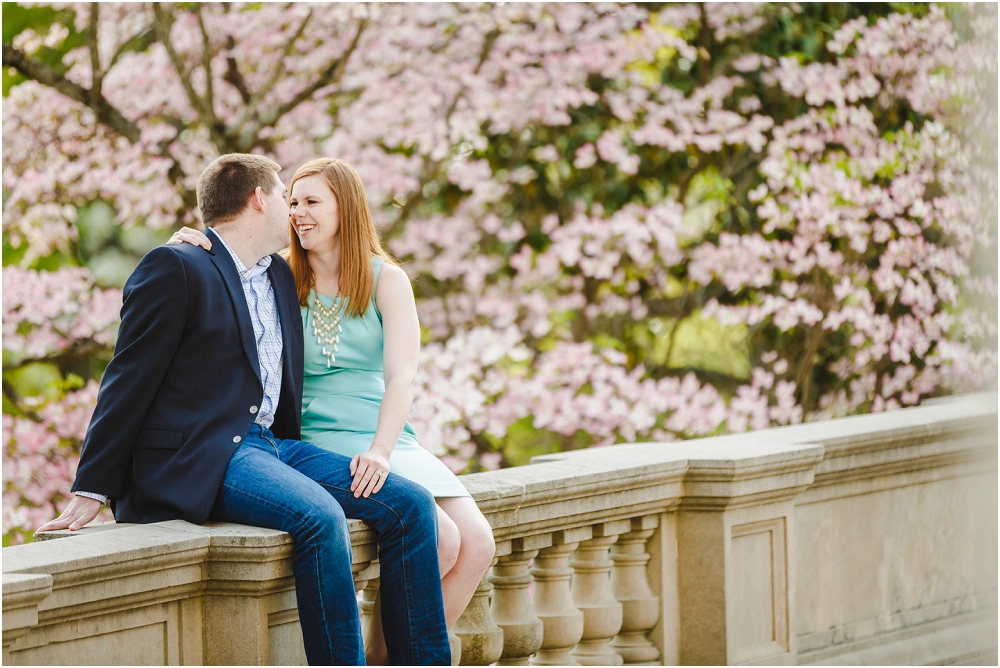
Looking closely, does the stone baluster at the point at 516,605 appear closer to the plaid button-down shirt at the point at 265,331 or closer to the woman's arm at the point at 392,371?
the woman's arm at the point at 392,371

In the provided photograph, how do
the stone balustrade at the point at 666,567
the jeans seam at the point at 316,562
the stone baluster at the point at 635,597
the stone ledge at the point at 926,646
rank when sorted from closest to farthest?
the stone balustrade at the point at 666,567, the jeans seam at the point at 316,562, the stone baluster at the point at 635,597, the stone ledge at the point at 926,646

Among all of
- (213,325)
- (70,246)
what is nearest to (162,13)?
(70,246)

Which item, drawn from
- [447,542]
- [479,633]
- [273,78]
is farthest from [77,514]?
[273,78]

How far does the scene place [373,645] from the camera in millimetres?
2721

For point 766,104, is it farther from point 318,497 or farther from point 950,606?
point 318,497

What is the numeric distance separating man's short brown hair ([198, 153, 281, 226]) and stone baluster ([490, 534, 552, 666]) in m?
1.11

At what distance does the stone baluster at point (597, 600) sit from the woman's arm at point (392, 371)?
0.81 m

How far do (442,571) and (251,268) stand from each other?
0.86 meters

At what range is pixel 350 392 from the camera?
2883mm

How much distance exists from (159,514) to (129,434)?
0.19 metres

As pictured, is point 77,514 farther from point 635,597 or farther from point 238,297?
point 635,597

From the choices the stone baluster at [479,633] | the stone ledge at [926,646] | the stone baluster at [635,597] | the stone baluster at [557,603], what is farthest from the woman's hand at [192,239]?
the stone ledge at [926,646]

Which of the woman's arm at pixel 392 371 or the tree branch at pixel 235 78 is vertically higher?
the tree branch at pixel 235 78

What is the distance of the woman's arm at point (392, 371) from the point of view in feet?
8.48
